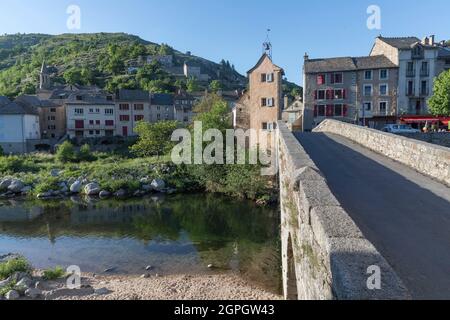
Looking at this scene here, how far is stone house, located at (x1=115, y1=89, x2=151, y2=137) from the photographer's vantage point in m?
64.5

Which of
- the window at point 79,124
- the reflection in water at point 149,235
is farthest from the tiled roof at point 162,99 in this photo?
the reflection in water at point 149,235

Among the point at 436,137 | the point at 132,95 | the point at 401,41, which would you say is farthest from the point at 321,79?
the point at 132,95

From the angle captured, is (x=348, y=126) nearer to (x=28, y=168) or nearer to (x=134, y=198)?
(x=134, y=198)

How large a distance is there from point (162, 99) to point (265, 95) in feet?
121

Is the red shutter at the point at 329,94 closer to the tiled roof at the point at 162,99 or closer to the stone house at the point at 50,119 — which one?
the tiled roof at the point at 162,99

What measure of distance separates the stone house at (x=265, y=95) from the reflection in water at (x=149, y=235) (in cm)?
1088

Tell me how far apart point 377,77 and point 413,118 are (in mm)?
6884

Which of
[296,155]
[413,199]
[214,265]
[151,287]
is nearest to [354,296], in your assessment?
[413,199]

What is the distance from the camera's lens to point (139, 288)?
14820 millimetres

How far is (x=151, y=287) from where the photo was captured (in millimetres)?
14898

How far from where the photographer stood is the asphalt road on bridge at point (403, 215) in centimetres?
459

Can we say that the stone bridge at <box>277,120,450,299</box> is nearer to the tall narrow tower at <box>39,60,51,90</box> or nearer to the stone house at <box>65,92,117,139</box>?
the stone house at <box>65,92,117,139</box>

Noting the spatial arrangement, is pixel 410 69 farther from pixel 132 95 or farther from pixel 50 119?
pixel 50 119

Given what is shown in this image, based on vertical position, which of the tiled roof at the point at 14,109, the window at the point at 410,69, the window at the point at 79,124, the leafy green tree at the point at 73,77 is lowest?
the window at the point at 79,124
